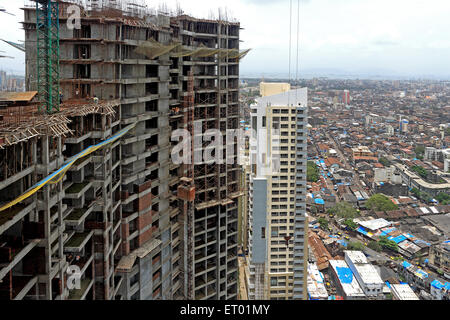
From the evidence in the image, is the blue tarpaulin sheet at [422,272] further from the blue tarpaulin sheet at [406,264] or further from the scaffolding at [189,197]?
the scaffolding at [189,197]

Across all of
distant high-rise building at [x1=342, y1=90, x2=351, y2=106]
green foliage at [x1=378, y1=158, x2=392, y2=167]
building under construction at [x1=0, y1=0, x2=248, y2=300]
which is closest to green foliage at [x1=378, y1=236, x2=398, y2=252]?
green foliage at [x1=378, y1=158, x2=392, y2=167]

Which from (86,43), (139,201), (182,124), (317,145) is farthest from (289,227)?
(317,145)

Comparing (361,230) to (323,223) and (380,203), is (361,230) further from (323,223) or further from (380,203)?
(380,203)

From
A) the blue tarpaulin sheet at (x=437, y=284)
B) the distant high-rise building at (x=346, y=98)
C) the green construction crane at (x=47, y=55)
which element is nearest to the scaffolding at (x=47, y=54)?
the green construction crane at (x=47, y=55)

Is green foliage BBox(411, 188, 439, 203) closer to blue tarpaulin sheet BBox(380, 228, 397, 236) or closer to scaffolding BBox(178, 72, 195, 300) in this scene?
blue tarpaulin sheet BBox(380, 228, 397, 236)
